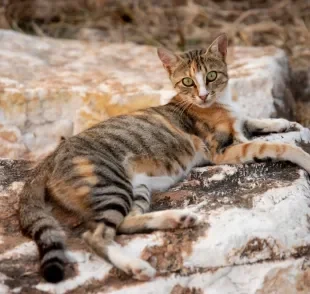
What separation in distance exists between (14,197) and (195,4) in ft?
16.2

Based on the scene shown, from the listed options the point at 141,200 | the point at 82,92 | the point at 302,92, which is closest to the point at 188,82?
the point at 141,200

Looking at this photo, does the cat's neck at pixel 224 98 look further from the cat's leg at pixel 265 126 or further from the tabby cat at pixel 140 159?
Result: the cat's leg at pixel 265 126

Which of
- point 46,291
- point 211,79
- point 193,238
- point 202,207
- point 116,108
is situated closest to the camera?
point 46,291

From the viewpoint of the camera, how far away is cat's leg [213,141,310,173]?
339cm

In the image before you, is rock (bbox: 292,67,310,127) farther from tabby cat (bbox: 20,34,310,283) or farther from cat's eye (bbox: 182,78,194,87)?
cat's eye (bbox: 182,78,194,87)

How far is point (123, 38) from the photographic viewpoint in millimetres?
7215

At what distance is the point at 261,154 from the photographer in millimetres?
3477

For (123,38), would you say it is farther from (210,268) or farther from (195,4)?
(210,268)

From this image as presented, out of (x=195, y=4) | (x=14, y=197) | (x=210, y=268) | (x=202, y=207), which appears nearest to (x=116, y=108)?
(x=14, y=197)

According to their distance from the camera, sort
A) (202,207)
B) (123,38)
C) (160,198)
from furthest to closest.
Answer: (123,38), (160,198), (202,207)

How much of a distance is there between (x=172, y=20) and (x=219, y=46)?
152 inches

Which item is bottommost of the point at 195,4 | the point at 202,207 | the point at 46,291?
the point at 46,291

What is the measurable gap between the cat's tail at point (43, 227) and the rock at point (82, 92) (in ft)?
→ 4.79

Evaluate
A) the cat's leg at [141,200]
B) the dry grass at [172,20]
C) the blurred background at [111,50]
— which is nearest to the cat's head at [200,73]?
the cat's leg at [141,200]
